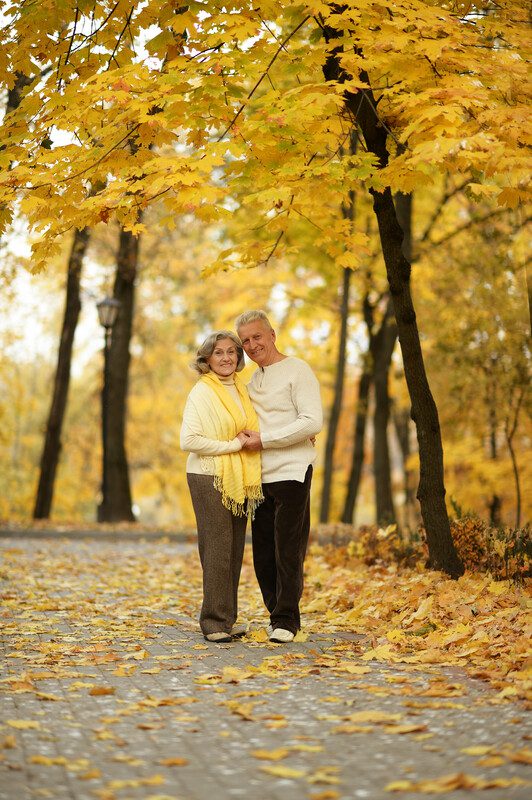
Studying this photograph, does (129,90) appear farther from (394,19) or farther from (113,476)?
(113,476)

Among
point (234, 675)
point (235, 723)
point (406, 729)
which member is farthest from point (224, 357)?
point (406, 729)

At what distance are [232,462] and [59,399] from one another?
13.5 metres

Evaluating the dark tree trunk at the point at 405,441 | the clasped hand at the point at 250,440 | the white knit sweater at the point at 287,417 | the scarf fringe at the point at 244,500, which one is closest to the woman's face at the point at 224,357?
the white knit sweater at the point at 287,417

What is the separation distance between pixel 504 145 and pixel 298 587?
129 inches

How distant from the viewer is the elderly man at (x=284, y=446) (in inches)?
249

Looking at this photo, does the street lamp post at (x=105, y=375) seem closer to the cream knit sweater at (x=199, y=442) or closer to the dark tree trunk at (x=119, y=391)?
the dark tree trunk at (x=119, y=391)

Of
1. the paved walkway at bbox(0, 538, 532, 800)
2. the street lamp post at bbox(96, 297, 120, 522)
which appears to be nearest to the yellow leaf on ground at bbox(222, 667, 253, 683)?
the paved walkway at bbox(0, 538, 532, 800)

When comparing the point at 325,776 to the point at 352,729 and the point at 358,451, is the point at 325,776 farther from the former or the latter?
the point at 358,451

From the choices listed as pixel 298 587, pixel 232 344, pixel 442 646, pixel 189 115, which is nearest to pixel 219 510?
pixel 298 587

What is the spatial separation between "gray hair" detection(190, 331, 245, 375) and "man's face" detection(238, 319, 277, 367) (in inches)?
2.1

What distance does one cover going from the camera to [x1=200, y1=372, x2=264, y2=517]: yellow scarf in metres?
6.33

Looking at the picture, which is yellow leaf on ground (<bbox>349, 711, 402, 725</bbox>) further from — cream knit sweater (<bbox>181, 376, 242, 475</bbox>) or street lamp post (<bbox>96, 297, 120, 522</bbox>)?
street lamp post (<bbox>96, 297, 120, 522</bbox>)

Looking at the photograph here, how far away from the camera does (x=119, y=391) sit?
18.5 m

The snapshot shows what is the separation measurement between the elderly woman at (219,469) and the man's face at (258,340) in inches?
3.2
